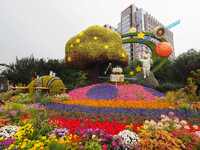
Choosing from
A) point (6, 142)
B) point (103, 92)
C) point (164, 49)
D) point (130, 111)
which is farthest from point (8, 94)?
point (6, 142)

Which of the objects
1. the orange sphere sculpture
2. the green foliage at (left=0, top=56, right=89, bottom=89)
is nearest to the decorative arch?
the orange sphere sculpture

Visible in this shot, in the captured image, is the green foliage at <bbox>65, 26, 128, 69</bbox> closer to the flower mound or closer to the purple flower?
the flower mound

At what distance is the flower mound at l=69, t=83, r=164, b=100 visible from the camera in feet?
74.1

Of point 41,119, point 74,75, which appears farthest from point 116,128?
point 74,75

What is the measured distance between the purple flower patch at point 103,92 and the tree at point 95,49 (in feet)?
14.2

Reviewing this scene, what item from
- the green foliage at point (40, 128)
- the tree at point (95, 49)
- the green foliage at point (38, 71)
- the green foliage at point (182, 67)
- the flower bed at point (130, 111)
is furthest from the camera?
the green foliage at point (38, 71)

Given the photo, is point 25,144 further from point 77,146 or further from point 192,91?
point 192,91

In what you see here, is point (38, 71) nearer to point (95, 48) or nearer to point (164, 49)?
point (95, 48)

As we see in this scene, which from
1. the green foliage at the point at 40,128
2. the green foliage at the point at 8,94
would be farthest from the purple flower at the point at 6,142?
the green foliage at the point at 8,94

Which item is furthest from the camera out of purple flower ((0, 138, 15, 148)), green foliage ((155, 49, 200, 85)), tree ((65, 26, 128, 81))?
green foliage ((155, 49, 200, 85))

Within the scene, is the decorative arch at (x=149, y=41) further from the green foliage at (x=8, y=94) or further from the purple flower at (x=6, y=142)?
the purple flower at (x=6, y=142)

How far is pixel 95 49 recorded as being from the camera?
2917cm

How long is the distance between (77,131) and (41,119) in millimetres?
1042

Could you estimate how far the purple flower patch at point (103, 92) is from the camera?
75.3 feet
